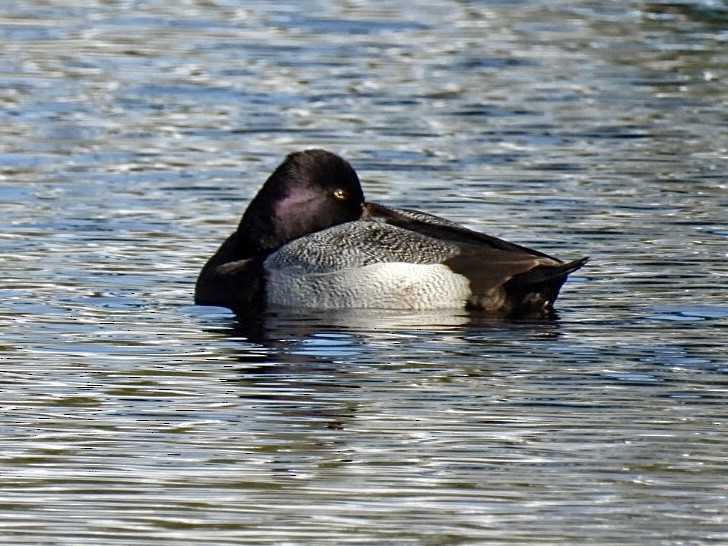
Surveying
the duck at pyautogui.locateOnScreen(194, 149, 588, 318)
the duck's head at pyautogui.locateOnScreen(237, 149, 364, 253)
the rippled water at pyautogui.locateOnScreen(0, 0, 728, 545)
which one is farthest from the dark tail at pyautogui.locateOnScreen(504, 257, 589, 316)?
the duck's head at pyautogui.locateOnScreen(237, 149, 364, 253)

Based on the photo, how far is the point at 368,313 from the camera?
10516 mm

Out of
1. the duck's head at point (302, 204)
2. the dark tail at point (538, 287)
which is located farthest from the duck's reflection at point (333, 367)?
the duck's head at point (302, 204)

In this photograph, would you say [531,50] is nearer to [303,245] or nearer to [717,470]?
[303,245]

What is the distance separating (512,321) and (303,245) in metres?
1.21

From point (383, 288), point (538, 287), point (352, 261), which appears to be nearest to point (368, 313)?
point (383, 288)

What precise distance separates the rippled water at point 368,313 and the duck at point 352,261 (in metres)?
0.19

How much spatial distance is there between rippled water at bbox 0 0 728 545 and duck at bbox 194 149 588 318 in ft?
0.64

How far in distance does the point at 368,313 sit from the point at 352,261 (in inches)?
11.7

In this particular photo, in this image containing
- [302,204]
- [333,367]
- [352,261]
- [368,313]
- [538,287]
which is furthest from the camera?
[302,204]

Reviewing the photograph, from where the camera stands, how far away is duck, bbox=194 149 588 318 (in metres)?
10.5

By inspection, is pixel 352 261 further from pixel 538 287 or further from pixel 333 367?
pixel 333 367

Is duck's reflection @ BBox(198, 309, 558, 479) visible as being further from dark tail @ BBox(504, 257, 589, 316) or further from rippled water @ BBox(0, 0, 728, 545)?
dark tail @ BBox(504, 257, 589, 316)

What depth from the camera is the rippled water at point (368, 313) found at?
681 centimetres

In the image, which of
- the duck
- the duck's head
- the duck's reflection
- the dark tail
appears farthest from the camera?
the duck's head
